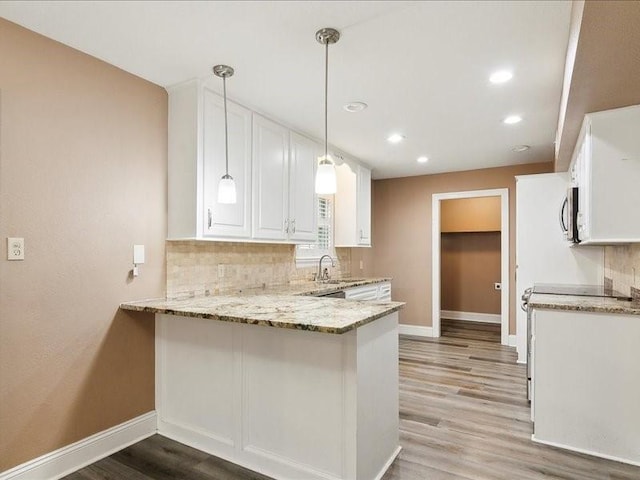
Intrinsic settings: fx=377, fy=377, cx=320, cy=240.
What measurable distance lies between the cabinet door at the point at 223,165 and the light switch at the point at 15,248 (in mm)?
1032

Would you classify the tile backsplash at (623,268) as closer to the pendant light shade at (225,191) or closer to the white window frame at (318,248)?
the white window frame at (318,248)

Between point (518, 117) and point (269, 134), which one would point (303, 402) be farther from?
point (518, 117)

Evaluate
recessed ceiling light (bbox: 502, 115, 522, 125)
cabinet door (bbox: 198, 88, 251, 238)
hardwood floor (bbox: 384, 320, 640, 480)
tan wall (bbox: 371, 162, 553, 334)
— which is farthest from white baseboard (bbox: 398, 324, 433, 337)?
cabinet door (bbox: 198, 88, 251, 238)

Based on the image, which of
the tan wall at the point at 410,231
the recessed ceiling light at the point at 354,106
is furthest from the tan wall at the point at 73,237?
the tan wall at the point at 410,231

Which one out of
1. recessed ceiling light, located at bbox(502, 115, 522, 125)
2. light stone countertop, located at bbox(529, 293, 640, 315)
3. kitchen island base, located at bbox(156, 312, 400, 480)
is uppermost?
recessed ceiling light, located at bbox(502, 115, 522, 125)

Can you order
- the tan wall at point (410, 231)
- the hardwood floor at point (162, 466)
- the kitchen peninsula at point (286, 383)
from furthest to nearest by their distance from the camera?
1. the tan wall at point (410, 231)
2. the hardwood floor at point (162, 466)
3. the kitchen peninsula at point (286, 383)

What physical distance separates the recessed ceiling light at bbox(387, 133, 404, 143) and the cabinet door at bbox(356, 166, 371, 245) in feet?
3.08

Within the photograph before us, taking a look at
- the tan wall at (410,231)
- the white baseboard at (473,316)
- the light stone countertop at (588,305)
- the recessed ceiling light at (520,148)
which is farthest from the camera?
the white baseboard at (473,316)

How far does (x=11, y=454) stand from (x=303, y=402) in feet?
5.00

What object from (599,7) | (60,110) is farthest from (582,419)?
(60,110)

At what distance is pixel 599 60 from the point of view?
5.70ft

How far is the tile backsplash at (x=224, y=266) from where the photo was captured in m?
2.85

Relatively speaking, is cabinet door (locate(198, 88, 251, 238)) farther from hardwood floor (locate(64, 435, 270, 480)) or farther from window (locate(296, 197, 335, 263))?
hardwood floor (locate(64, 435, 270, 480))

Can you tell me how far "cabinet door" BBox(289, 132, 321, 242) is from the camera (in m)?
3.65
